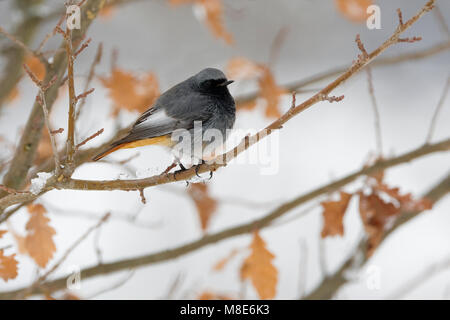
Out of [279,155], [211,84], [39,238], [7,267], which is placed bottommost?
[7,267]

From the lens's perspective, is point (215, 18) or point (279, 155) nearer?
point (215, 18)

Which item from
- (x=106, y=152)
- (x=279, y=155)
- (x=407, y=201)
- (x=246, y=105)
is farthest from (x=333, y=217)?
(x=279, y=155)

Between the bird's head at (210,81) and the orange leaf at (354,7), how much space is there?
126cm

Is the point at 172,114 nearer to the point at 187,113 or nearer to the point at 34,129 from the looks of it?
the point at 187,113

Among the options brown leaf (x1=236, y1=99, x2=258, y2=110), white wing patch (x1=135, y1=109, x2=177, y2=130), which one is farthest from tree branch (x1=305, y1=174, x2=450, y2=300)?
white wing patch (x1=135, y1=109, x2=177, y2=130)

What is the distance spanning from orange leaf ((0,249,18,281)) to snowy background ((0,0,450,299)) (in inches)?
80.7

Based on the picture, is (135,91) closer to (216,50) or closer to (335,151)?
(335,151)

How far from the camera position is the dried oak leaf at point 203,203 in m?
3.04

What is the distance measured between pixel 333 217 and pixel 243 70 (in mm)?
1386

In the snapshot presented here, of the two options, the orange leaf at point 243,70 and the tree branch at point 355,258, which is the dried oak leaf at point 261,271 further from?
the orange leaf at point 243,70

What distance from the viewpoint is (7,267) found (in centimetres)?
190

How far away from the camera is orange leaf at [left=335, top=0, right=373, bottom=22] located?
3242 mm

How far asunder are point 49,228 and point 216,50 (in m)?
5.60
